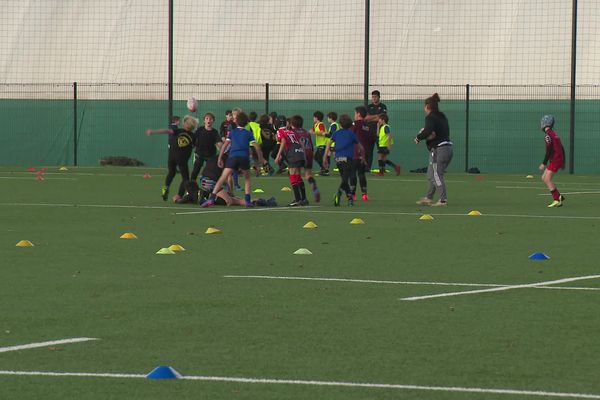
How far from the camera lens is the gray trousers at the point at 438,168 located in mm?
24641

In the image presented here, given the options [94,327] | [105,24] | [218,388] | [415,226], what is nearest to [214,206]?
[415,226]

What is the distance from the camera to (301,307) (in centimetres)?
1113

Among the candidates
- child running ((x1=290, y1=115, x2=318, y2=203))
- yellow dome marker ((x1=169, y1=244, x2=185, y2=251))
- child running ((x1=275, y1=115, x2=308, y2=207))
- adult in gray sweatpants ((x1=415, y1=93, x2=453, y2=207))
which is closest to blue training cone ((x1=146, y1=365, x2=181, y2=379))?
yellow dome marker ((x1=169, y1=244, x2=185, y2=251))

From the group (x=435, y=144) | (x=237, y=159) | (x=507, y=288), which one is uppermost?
(x=435, y=144)

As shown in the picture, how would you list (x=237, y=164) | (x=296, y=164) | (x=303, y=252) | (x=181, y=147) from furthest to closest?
(x=181, y=147), (x=296, y=164), (x=237, y=164), (x=303, y=252)

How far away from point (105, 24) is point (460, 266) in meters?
38.8

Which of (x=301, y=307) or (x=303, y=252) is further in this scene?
(x=303, y=252)

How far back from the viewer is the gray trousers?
80.8ft

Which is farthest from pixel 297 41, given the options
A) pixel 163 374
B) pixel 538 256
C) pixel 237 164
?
pixel 163 374

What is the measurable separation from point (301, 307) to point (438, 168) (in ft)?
45.4

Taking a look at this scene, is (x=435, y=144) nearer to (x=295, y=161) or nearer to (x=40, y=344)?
(x=295, y=161)

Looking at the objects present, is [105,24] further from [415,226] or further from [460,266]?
[460,266]

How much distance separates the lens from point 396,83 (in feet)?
155

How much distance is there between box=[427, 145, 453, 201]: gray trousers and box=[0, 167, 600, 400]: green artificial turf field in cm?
252
